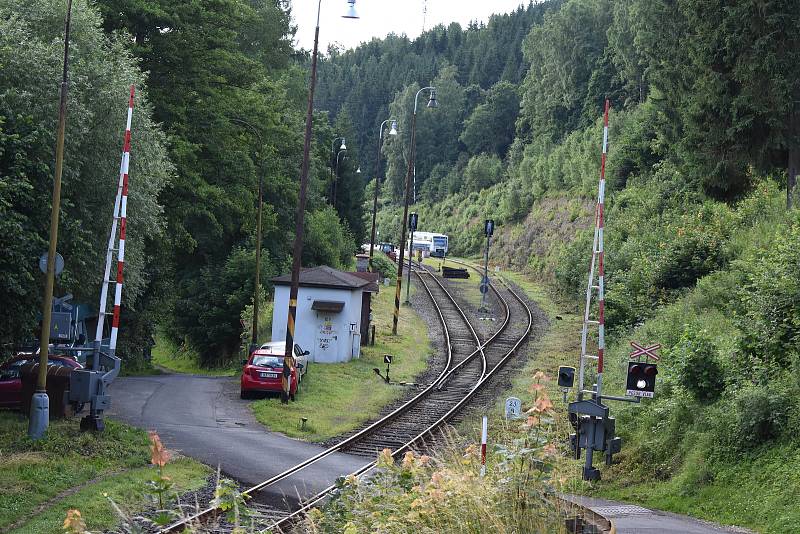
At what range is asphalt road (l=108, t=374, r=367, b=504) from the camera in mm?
17547

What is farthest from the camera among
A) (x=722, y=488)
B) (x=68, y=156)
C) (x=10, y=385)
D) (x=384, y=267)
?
(x=384, y=267)

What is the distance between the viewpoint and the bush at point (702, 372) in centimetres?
1886

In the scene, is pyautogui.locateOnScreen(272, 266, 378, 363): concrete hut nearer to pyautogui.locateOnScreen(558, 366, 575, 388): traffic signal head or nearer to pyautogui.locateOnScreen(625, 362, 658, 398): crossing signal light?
pyautogui.locateOnScreen(558, 366, 575, 388): traffic signal head

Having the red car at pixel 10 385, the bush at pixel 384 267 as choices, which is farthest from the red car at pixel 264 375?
the bush at pixel 384 267

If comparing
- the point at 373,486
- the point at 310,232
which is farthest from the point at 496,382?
the point at 310,232

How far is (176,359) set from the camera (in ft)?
173

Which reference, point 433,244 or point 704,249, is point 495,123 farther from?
point 704,249

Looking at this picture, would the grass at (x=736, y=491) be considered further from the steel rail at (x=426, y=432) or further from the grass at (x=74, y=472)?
the grass at (x=74, y=472)

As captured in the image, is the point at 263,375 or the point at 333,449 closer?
the point at 333,449

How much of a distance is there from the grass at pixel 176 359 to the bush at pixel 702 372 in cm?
2643

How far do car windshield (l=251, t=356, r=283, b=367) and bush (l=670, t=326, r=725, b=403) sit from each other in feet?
40.6

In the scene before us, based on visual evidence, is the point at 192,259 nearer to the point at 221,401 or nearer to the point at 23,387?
the point at 221,401

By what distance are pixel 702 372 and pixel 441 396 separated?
10.7 m

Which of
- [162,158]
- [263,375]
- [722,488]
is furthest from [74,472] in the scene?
[162,158]
